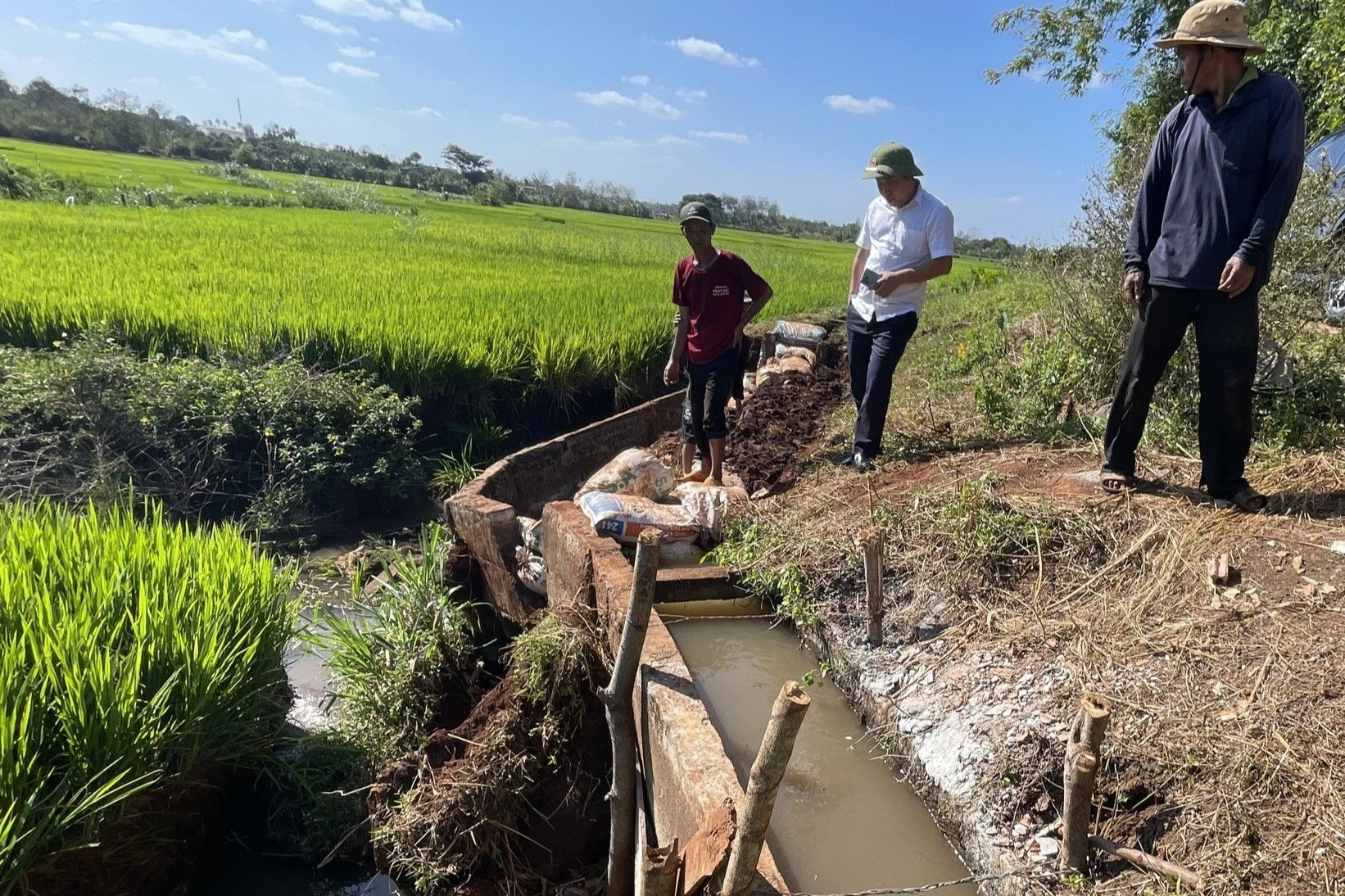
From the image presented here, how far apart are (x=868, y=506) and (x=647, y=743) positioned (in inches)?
67.3

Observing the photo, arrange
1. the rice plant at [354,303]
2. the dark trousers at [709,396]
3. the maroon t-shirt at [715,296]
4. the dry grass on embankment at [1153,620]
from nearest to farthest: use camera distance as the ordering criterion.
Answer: the dry grass on embankment at [1153,620] → the maroon t-shirt at [715,296] → the dark trousers at [709,396] → the rice plant at [354,303]

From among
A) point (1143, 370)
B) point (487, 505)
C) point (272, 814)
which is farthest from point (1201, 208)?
point (272, 814)

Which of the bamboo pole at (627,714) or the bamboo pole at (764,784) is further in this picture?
the bamboo pole at (627,714)

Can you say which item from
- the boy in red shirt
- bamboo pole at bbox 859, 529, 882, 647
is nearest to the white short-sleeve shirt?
the boy in red shirt

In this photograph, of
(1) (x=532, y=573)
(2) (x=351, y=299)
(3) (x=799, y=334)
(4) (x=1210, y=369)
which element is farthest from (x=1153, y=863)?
(3) (x=799, y=334)

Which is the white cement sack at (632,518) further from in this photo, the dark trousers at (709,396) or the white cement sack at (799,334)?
the white cement sack at (799,334)

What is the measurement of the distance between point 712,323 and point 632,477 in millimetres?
1026

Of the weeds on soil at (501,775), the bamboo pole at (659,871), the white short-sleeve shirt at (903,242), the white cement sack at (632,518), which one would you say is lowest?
the weeds on soil at (501,775)

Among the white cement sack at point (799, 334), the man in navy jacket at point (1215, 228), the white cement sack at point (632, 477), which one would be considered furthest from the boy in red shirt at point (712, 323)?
the white cement sack at point (799, 334)

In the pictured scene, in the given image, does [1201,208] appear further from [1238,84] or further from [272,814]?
[272,814]

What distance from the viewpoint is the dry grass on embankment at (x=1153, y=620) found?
190 cm

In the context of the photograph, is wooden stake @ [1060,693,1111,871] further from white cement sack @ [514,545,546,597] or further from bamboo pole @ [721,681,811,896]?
white cement sack @ [514,545,546,597]

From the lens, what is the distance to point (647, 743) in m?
2.47

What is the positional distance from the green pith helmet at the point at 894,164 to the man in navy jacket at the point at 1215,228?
108 cm
